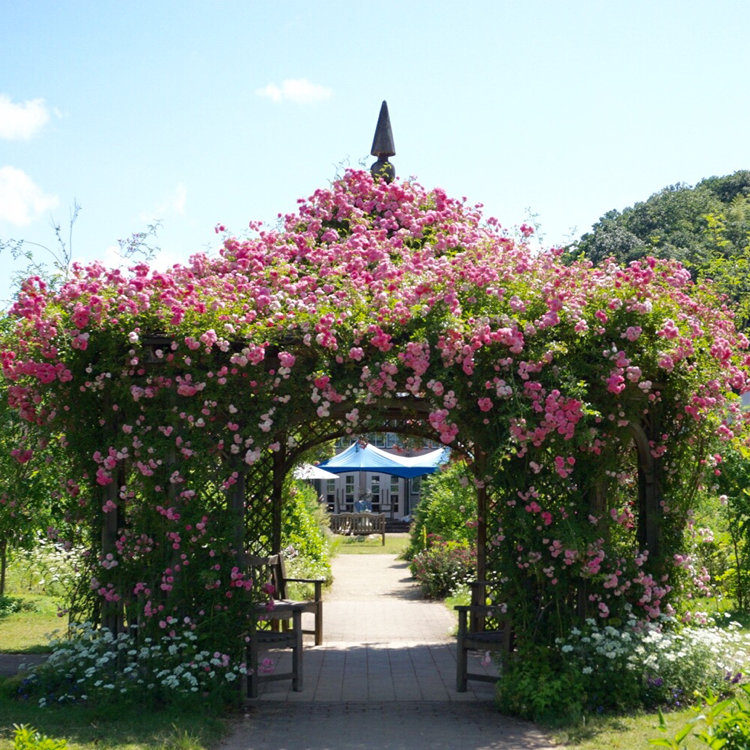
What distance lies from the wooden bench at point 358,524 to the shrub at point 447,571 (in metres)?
10.6

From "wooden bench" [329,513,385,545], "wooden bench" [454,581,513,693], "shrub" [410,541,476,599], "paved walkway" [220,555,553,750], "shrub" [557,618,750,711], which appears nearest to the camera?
"paved walkway" [220,555,553,750]

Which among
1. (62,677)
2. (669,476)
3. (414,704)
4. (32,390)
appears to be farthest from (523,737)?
(32,390)

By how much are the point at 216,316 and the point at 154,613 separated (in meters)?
2.17

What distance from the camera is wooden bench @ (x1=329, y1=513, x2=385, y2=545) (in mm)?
24656

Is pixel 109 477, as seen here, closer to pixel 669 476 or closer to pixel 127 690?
pixel 127 690

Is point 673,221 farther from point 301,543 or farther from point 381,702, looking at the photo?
point 381,702

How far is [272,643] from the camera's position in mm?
7188

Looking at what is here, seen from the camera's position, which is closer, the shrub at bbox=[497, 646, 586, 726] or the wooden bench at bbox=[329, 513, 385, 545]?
the shrub at bbox=[497, 646, 586, 726]

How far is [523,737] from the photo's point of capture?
6.00 meters

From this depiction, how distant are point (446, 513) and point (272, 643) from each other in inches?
355

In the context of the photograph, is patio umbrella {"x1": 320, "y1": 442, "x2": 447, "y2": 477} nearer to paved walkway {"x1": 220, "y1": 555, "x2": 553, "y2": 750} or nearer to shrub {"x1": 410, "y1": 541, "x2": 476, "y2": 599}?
shrub {"x1": 410, "y1": 541, "x2": 476, "y2": 599}

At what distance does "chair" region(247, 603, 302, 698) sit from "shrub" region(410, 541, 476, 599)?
588 centimetres

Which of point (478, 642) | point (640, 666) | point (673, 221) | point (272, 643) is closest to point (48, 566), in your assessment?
point (272, 643)

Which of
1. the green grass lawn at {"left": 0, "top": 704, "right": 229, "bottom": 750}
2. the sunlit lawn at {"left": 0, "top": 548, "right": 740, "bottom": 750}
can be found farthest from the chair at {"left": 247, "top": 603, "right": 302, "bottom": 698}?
the green grass lawn at {"left": 0, "top": 704, "right": 229, "bottom": 750}
